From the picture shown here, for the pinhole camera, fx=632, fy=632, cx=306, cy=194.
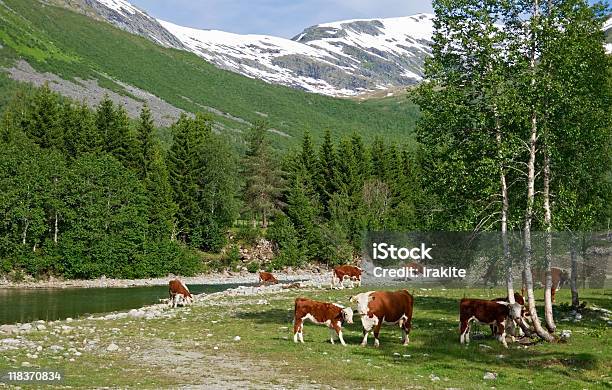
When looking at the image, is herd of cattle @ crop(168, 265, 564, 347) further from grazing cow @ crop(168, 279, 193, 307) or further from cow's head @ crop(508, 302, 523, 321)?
grazing cow @ crop(168, 279, 193, 307)

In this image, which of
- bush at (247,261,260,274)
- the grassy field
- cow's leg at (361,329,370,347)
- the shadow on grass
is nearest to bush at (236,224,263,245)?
bush at (247,261,260,274)

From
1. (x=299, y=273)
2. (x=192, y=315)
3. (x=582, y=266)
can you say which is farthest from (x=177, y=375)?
(x=299, y=273)

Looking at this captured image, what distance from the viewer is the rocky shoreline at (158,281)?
61844 mm

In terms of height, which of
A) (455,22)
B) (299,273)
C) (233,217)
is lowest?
(299,273)

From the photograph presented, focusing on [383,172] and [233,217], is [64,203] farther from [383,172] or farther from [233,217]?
[383,172]

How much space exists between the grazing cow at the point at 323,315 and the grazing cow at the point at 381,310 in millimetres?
559

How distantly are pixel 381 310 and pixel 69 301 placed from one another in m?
31.2

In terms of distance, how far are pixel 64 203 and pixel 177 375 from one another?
56.7 meters

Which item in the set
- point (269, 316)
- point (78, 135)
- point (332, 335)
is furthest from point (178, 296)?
point (78, 135)

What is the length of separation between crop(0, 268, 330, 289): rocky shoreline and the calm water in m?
4.74

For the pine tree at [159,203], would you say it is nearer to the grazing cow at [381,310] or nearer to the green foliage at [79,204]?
the green foliage at [79,204]

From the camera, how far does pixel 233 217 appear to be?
85938mm

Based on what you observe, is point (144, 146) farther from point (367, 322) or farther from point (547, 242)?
point (547, 242)

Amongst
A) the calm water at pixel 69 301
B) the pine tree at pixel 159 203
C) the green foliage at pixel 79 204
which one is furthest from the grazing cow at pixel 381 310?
the pine tree at pixel 159 203
